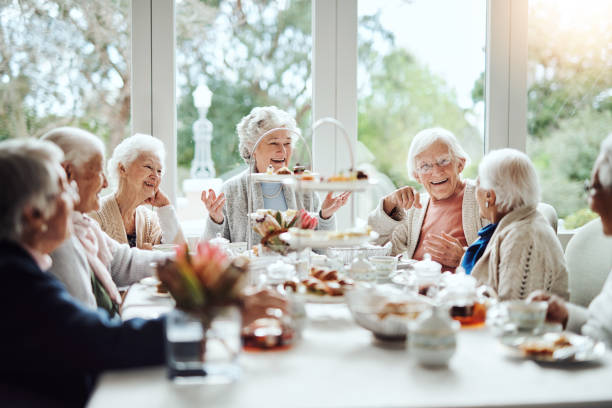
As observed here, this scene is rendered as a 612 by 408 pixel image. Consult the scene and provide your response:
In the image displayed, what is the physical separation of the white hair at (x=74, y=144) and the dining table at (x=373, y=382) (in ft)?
3.49

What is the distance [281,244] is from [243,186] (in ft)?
3.67

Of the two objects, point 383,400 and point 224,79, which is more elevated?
point 224,79

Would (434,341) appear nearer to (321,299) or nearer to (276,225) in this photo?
(321,299)

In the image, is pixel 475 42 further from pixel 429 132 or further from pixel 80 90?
pixel 80 90

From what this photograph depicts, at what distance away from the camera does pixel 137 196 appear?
10.5 ft

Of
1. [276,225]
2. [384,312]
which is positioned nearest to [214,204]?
[276,225]

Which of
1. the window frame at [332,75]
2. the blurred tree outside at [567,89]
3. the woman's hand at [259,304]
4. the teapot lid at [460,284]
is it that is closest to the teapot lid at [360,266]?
the teapot lid at [460,284]

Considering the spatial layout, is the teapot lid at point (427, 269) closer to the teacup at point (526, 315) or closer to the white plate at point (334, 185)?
the white plate at point (334, 185)

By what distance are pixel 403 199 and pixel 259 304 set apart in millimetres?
1581

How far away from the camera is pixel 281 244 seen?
243 centimetres

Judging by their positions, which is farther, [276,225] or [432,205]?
[432,205]

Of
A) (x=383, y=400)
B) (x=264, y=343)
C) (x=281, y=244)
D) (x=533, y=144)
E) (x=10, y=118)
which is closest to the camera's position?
(x=383, y=400)

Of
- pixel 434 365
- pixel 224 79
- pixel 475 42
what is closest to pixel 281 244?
pixel 434 365

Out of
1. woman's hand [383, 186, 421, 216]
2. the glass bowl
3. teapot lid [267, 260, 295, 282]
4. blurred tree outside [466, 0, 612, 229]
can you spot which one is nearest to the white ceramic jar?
the glass bowl
